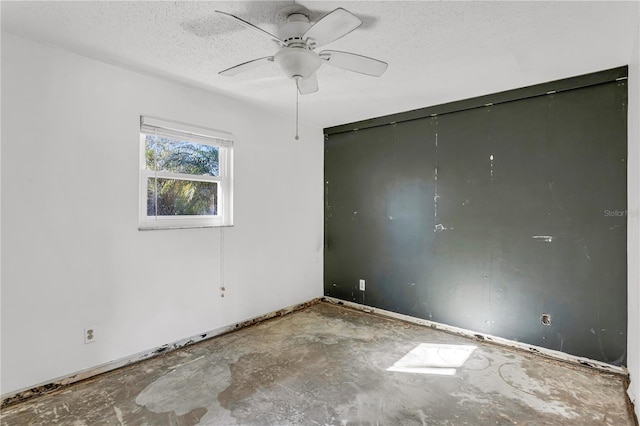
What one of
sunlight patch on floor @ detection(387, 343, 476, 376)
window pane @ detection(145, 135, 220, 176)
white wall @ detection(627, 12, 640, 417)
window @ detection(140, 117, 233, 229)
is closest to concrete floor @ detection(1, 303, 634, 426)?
sunlight patch on floor @ detection(387, 343, 476, 376)

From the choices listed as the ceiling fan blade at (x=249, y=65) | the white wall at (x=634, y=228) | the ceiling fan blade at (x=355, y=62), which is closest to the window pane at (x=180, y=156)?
the ceiling fan blade at (x=249, y=65)

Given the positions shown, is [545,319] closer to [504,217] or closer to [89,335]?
[504,217]

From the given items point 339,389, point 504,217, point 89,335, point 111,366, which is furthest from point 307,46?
point 111,366

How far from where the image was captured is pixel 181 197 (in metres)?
2.97

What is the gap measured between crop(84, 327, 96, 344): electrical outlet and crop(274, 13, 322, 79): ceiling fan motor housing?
2318mm

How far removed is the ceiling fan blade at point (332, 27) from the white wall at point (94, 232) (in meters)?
1.72

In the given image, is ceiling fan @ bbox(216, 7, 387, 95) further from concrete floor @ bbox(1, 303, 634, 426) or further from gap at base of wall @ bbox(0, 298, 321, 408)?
gap at base of wall @ bbox(0, 298, 321, 408)

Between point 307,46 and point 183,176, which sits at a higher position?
point 307,46

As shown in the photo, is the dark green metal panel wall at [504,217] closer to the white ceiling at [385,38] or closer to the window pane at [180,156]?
the white ceiling at [385,38]

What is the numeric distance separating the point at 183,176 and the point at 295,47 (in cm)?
175

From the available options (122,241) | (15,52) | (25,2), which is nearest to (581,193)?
(122,241)

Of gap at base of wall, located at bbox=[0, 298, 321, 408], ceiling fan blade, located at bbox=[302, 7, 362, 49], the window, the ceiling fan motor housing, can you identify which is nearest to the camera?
ceiling fan blade, located at bbox=[302, 7, 362, 49]

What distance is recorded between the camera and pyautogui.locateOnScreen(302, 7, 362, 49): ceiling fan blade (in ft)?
4.64

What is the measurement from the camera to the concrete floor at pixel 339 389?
193 centimetres
